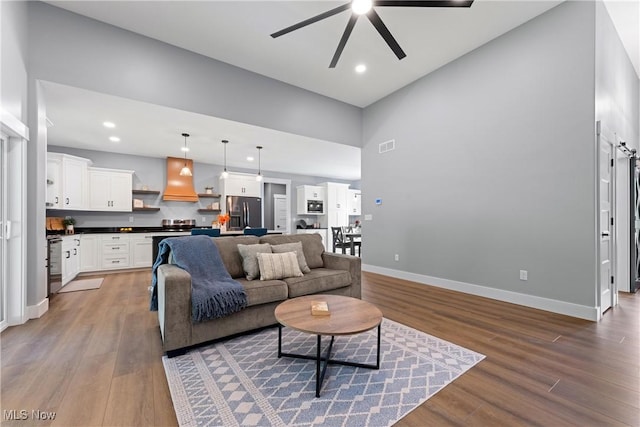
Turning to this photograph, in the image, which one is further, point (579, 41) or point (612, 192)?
point (612, 192)

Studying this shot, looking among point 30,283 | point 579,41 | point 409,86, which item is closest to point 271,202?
point 409,86

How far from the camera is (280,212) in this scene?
886 centimetres

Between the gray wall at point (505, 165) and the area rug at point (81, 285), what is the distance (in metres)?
5.15

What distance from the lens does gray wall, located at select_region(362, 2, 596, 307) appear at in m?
3.00

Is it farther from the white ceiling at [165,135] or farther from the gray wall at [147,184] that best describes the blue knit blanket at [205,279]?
the gray wall at [147,184]

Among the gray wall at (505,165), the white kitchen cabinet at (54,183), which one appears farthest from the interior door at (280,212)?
the white kitchen cabinet at (54,183)

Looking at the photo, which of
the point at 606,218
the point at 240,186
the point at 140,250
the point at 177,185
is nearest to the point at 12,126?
the point at 140,250

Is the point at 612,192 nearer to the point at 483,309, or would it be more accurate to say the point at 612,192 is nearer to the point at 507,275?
the point at 507,275

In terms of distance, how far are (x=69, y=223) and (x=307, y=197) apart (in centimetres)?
587

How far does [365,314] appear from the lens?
6.48 feet

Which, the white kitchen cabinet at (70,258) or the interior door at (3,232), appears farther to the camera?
the white kitchen cabinet at (70,258)

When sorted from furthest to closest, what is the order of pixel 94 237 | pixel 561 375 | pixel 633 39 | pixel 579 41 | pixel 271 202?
1. pixel 271 202
2. pixel 94 237
3. pixel 633 39
4. pixel 579 41
5. pixel 561 375

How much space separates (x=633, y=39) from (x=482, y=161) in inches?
108

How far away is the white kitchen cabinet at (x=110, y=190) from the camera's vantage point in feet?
18.8
